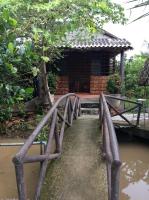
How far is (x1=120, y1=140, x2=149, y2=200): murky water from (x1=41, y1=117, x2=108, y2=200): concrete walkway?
42.0 inches

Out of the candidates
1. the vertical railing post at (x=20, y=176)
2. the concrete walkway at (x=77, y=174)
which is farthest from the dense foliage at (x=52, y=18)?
the vertical railing post at (x=20, y=176)

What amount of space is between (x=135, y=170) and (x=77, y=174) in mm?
3144

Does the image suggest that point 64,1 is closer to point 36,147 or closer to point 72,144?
point 36,147

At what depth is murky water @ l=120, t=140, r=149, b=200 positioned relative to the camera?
19.0 ft

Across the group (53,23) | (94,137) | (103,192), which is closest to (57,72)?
(53,23)

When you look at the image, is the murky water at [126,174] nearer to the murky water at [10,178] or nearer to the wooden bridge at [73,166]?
the murky water at [10,178]

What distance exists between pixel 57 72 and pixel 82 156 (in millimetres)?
10864

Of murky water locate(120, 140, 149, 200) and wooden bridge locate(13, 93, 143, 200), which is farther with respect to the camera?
murky water locate(120, 140, 149, 200)

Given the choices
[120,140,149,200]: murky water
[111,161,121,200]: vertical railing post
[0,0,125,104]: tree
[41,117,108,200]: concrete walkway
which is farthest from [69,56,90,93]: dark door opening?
[111,161,121,200]: vertical railing post

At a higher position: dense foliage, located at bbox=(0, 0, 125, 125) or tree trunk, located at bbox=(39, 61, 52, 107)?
dense foliage, located at bbox=(0, 0, 125, 125)

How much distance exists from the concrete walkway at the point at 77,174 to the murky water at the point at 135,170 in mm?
1068

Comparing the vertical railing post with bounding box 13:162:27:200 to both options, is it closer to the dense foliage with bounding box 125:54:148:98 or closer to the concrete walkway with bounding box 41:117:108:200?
the concrete walkway with bounding box 41:117:108:200

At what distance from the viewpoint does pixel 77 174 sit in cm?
416

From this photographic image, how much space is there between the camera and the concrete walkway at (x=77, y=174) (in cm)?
367
